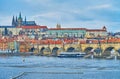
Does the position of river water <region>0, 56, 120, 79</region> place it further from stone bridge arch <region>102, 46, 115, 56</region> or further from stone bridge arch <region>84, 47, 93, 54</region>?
stone bridge arch <region>84, 47, 93, 54</region>

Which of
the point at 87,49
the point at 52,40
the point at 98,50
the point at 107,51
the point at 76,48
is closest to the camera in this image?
the point at 98,50

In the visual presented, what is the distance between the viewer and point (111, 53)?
103 metres

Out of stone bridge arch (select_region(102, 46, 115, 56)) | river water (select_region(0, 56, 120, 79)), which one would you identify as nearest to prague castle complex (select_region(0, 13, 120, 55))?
stone bridge arch (select_region(102, 46, 115, 56))

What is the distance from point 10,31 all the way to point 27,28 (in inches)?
321

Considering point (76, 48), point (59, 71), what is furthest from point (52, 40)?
point (59, 71)

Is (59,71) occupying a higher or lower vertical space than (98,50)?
lower

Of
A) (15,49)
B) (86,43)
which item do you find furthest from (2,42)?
(86,43)

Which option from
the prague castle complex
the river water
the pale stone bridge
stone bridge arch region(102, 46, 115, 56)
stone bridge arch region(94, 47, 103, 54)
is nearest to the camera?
the river water

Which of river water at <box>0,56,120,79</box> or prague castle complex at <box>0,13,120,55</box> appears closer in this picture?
river water at <box>0,56,120,79</box>

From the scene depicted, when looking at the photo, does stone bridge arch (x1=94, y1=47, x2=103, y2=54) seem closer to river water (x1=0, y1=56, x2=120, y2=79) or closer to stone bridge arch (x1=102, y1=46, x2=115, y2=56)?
stone bridge arch (x1=102, y1=46, x2=115, y2=56)

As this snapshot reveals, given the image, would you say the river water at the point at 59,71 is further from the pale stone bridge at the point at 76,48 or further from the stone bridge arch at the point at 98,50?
the pale stone bridge at the point at 76,48

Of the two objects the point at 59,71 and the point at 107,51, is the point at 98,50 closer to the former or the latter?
the point at 107,51

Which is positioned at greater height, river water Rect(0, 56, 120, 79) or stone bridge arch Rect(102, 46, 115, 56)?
stone bridge arch Rect(102, 46, 115, 56)

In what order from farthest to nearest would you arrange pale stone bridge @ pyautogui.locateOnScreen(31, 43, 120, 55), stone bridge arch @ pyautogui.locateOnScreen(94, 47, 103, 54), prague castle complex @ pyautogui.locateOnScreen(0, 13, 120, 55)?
1. prague castle complex @ pyautogui.locateOnScreen(0, 13, 120, 55)
2. pale stone bridge @ pyautogui.locateOnScreen(31, 43, 120, 55)
3. stone bridge arch @ pyautogui.locateOnScreen(94, 47, 103, 54)
